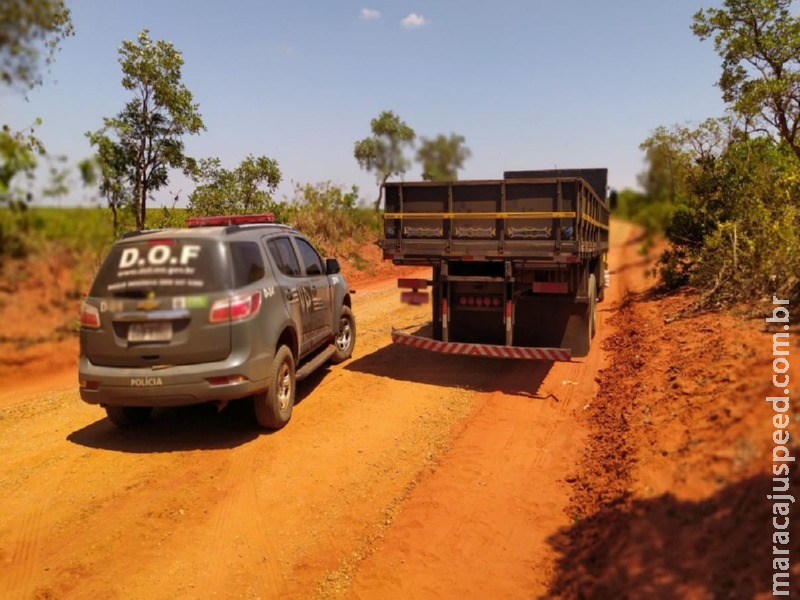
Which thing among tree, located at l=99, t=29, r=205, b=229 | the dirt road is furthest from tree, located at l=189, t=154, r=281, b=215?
the dirt road

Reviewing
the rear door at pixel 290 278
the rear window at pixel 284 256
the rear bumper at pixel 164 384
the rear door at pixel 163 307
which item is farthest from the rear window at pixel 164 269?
the rear window at pixel 284 256

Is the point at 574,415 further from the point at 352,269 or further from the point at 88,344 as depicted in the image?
the point at 352,269

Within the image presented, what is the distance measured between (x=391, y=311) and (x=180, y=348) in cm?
782

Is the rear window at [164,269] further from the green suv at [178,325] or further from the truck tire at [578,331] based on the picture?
the truck tire at [578,331]

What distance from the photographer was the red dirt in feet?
10.4

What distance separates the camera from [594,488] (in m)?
4.19

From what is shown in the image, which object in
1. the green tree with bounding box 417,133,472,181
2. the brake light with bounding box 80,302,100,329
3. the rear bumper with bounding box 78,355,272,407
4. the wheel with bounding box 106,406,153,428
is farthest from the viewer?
the green tree with bounding box 417,133,472,181

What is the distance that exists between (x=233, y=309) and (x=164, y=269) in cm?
70

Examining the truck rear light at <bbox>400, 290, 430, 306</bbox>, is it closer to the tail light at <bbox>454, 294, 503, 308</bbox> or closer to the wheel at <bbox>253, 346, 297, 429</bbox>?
the tail light at <bbox>454, 294, 503, 308</bbox>

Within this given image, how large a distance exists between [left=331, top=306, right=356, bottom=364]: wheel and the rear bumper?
296cm

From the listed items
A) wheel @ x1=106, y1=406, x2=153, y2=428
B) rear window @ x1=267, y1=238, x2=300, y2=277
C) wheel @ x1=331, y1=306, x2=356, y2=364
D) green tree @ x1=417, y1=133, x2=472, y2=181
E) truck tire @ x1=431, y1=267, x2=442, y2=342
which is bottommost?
wheel @ x1=106, y1=406, x2=153, y2=428

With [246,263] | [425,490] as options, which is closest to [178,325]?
[246,263]

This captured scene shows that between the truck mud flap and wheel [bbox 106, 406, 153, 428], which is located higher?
the truck mud flap

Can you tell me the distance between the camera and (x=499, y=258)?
6.78 metres
